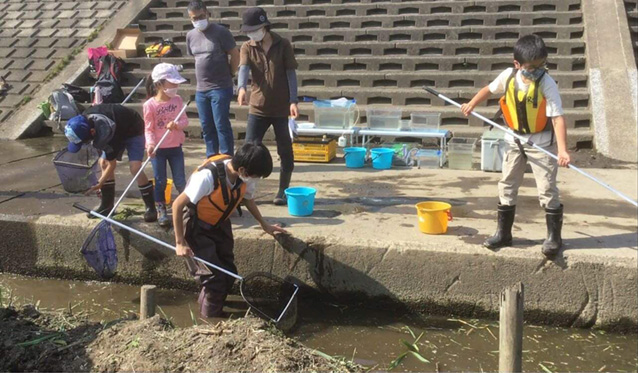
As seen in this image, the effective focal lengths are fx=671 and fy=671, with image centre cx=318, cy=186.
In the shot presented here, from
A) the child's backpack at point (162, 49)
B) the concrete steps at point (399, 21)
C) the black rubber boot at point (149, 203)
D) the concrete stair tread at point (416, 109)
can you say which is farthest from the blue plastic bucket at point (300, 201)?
the child's backpack at point (162, 49)

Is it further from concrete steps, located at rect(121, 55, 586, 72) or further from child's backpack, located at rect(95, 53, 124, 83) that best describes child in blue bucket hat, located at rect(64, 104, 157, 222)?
concrete steps, located at rect(121, 55, 586, 72)

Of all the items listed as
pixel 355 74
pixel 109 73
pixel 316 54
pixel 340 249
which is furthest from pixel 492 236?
pixel 109 73

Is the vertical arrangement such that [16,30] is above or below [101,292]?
above

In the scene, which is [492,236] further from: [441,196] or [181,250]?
[181,250]

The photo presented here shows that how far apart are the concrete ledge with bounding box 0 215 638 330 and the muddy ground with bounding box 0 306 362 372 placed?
107 centimetres

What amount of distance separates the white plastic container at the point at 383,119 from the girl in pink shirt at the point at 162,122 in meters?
3.41

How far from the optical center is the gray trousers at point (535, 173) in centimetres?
496

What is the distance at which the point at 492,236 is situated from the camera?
16.9ft

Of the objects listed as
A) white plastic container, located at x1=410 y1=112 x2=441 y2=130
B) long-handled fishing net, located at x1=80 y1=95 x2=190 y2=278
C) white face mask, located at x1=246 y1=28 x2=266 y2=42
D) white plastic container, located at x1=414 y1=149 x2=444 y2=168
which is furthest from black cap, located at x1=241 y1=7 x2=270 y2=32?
white plastic container, located at x1=410 y1=112 x2=441 y2=130

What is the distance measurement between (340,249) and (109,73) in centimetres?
710

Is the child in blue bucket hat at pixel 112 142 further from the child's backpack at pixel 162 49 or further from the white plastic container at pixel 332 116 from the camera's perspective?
the child's backpack at pixel 162 49

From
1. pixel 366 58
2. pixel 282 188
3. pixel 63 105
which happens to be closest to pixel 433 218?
pixel 282 188

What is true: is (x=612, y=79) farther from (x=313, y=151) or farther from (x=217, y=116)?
(x=217, y=116)

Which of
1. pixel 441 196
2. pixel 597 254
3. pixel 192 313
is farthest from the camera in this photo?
pixel 441 196
